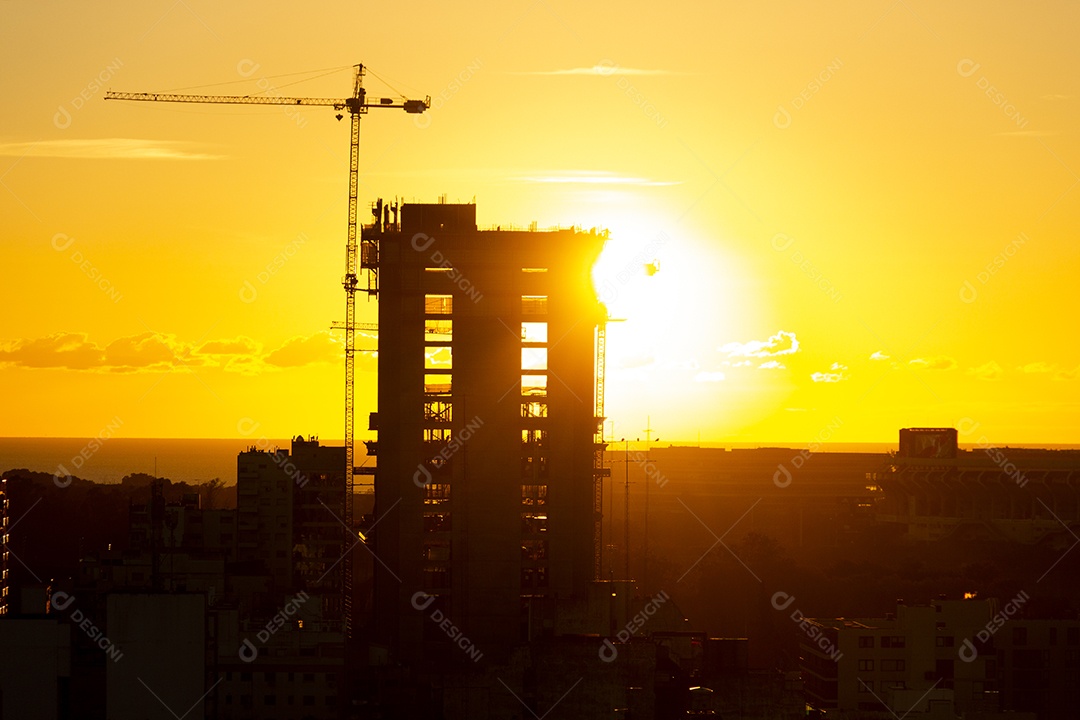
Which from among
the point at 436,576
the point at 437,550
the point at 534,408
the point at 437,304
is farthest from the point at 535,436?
the point at 436,576

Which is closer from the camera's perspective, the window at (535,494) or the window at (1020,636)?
the window at (1020,636)

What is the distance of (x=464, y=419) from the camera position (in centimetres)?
7794

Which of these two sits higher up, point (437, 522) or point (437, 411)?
point (437, 411)

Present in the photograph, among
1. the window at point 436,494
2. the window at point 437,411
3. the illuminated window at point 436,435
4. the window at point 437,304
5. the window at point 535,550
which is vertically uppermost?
the window at point 437,304

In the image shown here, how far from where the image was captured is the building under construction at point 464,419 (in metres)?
77.8

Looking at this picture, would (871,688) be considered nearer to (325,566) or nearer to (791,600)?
(791,600)

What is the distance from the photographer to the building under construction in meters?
77.8

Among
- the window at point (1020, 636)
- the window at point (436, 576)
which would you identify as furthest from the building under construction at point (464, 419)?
the window at point (1020, 636)

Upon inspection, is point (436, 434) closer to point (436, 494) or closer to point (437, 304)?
point (436, 494)

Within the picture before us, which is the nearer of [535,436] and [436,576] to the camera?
[436,576]

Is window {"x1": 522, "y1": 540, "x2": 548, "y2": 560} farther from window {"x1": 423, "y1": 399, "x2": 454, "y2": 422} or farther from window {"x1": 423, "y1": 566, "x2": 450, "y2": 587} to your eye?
window {"x1": 423, "y1": 399, "x2": 454, "y2": 422}

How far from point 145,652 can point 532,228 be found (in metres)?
29.4

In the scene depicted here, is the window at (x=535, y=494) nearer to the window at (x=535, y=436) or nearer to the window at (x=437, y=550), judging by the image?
the window at (x=535, y=436)

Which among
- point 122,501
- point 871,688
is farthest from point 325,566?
point 122,501
